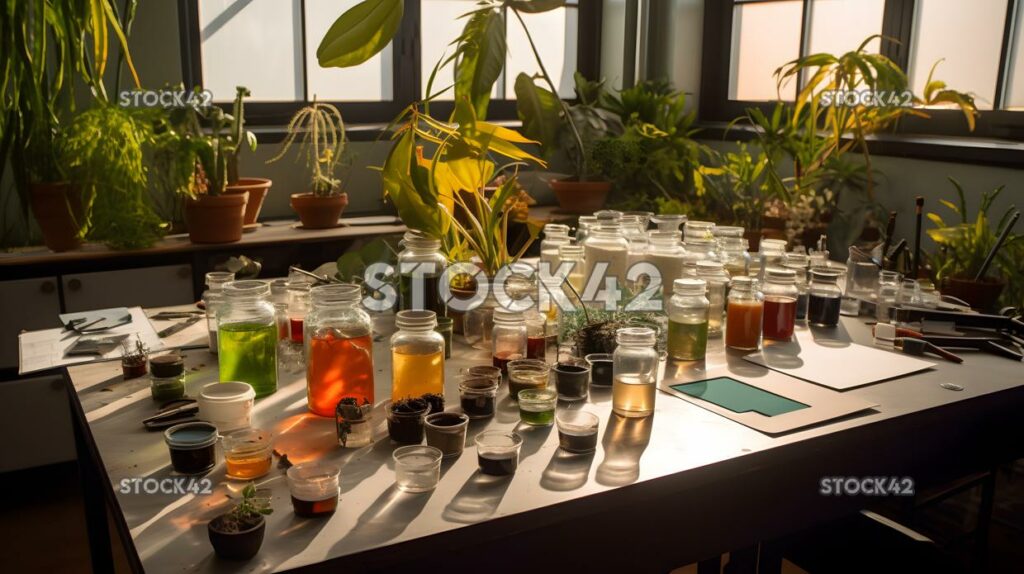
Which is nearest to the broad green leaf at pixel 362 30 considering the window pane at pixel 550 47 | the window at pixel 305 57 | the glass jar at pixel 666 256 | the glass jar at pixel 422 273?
the glass jar at pixel 422 273

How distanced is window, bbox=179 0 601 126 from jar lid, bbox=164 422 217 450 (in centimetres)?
247

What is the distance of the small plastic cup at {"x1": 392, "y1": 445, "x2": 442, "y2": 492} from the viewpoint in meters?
1.20

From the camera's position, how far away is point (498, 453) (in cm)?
126

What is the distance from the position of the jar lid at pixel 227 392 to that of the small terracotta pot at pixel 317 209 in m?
2.01

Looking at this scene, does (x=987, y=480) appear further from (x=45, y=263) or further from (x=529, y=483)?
(x=45, y=263)

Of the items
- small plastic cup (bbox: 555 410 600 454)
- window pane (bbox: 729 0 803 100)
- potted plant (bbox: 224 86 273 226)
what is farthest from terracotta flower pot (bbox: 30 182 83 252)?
window pane (bbox: 729 0 803 100)

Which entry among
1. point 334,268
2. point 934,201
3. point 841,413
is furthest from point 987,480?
point 334,268

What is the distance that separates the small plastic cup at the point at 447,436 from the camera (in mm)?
1316

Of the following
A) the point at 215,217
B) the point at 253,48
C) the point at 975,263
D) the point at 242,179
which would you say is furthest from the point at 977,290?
the point at 253,48

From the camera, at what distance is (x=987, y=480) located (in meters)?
2.17

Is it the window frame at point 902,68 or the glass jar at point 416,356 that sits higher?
the window frame at point 902,68

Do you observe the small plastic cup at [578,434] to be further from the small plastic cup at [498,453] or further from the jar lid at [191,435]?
the jar lid at [191,435]

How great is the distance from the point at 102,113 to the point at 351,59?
1.43 metres

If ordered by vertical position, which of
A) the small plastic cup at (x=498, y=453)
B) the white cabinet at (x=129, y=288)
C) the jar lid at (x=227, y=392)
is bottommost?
the white cabinet at (x=129, y=288)
